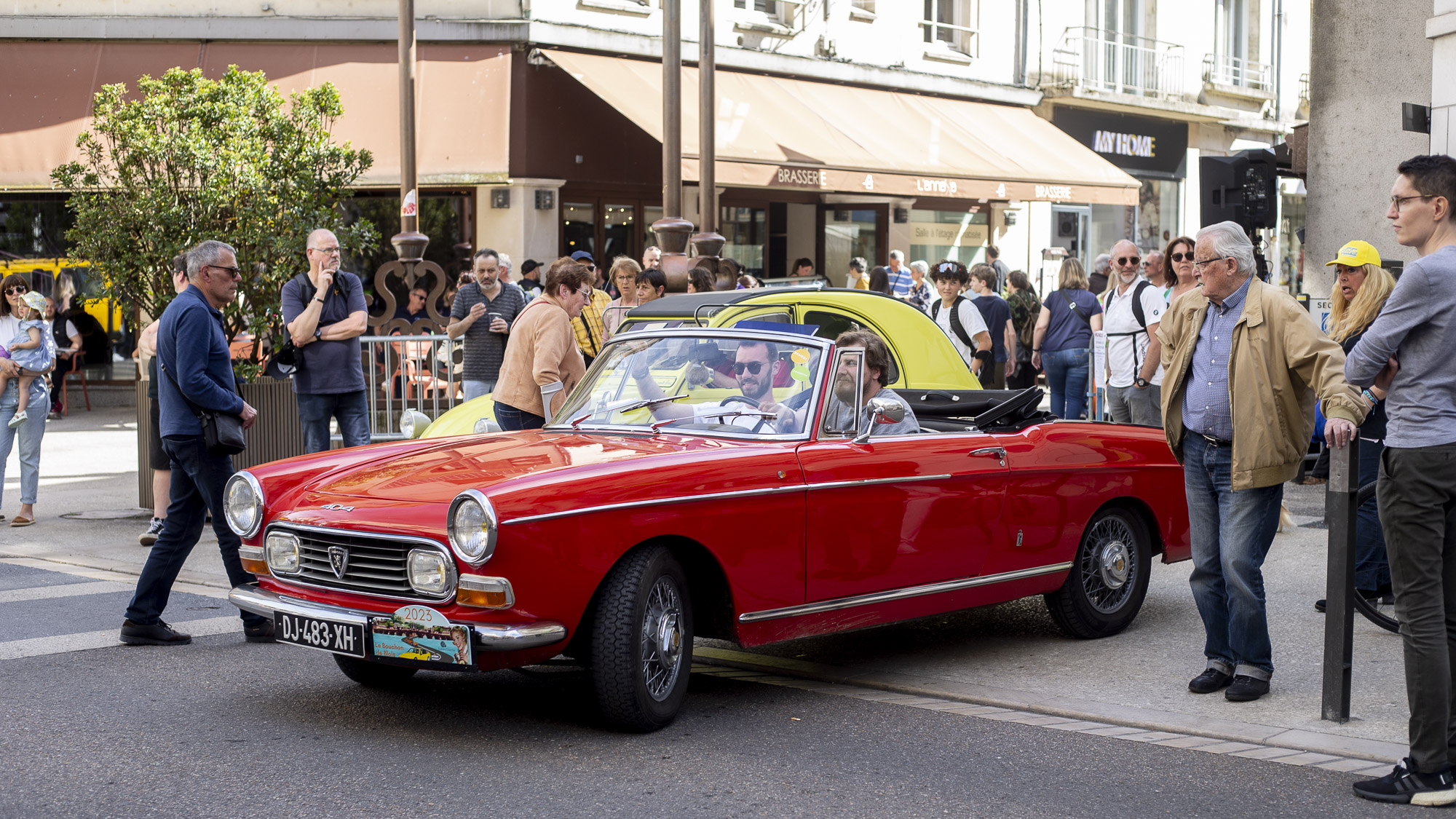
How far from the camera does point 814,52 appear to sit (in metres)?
22.4

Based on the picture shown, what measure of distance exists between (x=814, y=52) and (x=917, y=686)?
1730cm

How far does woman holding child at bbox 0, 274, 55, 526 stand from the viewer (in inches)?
435

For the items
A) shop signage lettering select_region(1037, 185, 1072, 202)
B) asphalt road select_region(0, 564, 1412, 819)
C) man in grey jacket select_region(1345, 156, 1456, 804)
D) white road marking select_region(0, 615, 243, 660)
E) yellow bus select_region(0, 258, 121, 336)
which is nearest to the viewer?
asphalt road select_region(0, 564, 1412, 819)

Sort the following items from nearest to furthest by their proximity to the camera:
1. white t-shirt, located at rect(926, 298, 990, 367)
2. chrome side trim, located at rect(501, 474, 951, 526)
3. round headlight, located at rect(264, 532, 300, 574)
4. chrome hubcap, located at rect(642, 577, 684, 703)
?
chrome side trim, located at rect(501, 474, 951, 526), chrome hubcap, located at rect(642, 577, 684, 703), round headlight, located at rect(264, 532, 300, 574), white t-shirt, located at rect(926, 298, 990, 367)

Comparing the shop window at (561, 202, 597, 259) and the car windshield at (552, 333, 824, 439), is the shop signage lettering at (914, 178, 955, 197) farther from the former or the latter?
the car windshield at (552, 333, 824, 439)

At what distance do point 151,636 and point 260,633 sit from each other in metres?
0.48

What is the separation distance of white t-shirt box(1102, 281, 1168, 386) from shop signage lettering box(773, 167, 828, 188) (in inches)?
328

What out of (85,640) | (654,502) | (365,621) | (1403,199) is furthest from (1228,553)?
(85,640)

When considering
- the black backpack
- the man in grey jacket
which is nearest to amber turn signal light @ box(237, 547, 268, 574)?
the man in grey jacket

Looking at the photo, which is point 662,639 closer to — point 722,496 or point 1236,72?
point 722,496

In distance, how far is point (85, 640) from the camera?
7.10 metres

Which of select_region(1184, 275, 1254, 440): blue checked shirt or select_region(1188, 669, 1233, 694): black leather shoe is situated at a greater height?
select_region(1184, 275, 1254, 440): blue checked shirt

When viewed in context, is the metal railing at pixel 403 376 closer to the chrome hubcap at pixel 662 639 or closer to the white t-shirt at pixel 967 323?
the white t-shirt at pixel 967 323

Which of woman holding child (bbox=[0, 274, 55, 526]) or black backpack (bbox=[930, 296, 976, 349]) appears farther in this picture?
black backpack (bbox=[930, 296, 976, 349])
